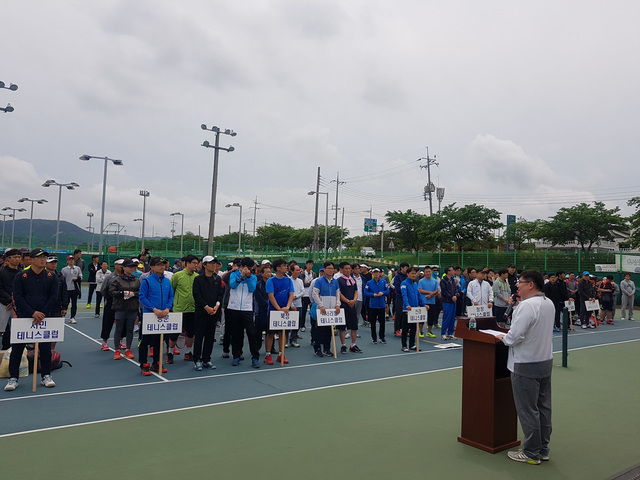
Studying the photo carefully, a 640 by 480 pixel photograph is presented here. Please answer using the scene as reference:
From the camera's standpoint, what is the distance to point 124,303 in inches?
336

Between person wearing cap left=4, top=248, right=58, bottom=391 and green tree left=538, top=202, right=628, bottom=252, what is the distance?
34410mm

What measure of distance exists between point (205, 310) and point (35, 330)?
8.10 ft

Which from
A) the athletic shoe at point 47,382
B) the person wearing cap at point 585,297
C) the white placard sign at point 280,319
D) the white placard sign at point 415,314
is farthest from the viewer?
the person wearing cap at point 585,297

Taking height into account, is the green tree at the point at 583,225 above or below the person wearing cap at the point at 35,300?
above

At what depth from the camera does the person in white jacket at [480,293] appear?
40.1 ft

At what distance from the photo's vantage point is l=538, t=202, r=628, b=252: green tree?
32.8 metres

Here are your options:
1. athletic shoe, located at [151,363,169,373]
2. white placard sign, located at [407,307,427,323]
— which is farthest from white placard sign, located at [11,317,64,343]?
white placard sign, located at [407,307,427,323]

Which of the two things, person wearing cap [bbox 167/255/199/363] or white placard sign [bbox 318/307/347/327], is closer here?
person wearing cap [bbox 167/255/199/363]

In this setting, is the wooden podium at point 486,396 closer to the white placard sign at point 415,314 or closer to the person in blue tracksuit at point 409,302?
the white placard sign at point 415,314

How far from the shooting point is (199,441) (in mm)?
4797

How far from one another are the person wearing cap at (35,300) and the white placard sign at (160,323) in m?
1.33

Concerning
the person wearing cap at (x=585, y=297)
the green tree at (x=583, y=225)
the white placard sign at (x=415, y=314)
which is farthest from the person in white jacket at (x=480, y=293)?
the green tree at (x=583, y=225)

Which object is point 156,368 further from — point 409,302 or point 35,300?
point 409,302

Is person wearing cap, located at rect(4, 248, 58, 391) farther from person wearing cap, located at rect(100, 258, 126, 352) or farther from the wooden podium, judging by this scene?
the wooden podium
